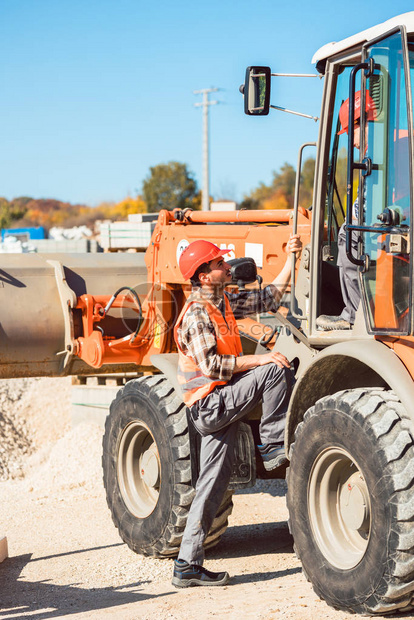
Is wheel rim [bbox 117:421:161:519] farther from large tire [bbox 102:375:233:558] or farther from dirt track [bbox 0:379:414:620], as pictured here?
dirt track [bbox 0:379:414:620]

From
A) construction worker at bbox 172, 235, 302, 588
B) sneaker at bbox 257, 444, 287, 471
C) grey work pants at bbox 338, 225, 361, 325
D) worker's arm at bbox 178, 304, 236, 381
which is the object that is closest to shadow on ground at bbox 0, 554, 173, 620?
construction worker at bbox 172, 235, 302, 588

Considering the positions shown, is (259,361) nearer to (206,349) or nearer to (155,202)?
(206,349)

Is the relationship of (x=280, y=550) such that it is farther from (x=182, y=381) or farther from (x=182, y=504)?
(x=182, y=381)

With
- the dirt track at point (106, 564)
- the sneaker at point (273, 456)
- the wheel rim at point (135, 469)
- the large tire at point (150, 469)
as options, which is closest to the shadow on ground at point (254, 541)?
the dirt track at point (106, 564)

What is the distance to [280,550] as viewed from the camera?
249 inches

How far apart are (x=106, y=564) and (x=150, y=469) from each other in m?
0.72

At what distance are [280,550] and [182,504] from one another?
998 millimetres

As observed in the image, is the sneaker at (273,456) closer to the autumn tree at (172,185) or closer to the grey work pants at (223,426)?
the grey work pants at (223,426)

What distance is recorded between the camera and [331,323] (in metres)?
4.90

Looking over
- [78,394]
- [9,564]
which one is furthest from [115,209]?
[9,564]

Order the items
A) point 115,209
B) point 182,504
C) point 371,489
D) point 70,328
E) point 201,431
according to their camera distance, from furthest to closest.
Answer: point 115,209 < point 70,328 < point 182,504 < point 201,431 < point 371,489

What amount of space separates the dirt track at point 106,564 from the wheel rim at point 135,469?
0.37 meters

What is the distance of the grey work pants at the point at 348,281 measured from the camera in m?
4.67

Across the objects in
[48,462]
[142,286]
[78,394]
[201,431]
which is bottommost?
[48,462]
